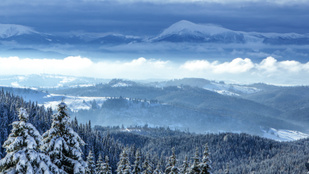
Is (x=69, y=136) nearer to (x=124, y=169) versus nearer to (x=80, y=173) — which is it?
(x=80, y=173)

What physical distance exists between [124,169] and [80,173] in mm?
39790

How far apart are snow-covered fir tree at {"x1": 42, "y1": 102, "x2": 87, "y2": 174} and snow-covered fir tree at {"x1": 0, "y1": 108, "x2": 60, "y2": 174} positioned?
3824mm

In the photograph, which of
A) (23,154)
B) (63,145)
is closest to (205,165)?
(63,145)

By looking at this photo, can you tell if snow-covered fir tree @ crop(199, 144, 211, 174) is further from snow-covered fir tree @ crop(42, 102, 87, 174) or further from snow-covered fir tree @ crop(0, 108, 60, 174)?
snow-covered fir tree @ crop(0, 108, 60, 174)

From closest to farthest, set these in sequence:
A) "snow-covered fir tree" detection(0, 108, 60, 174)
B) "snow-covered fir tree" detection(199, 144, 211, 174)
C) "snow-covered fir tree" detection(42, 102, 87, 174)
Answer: "snow-covered fir tree" detection(0, 108, 60, 174)
"snow-covered fir tree" detection(42, 102, 87, 174)
"snow-covered fir tree" detection(199, 144, 211, 174)

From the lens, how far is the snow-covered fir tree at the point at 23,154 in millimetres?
22977

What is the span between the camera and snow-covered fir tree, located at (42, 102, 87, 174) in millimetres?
28156

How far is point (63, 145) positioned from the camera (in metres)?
28.5

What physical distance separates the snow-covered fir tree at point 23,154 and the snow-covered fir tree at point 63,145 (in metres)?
3.82

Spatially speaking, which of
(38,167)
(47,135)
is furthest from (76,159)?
(38,167)

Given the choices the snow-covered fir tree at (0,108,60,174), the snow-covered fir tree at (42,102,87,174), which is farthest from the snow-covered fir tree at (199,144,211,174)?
the snow-covered fir tree at (0,108,60,174)

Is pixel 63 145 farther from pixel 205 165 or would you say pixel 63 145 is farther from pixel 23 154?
pixel 205 165

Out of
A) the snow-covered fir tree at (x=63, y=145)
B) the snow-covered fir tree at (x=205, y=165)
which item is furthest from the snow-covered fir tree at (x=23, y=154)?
the snow-covered fir tree at (x=205, y=165)

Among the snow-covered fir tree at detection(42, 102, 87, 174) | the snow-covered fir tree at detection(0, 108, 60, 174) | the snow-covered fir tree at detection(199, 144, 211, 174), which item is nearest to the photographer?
the snow-covered fir tree at detection(0, 108, 60, 174)
